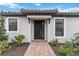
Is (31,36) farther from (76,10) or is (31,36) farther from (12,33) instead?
(76,10)

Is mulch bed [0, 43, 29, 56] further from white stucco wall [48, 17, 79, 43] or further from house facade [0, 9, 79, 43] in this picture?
white stucco wall [48, 17, 79, 43]

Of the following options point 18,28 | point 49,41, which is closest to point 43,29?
point 49,41

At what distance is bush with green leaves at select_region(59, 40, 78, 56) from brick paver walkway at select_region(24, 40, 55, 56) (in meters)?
0.38

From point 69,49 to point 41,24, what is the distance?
56.7 inches

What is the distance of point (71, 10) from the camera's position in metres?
7.05

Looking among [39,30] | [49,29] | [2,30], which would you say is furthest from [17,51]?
[49,29]

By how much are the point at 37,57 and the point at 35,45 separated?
26.1 inches

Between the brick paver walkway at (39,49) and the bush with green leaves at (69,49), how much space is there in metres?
0.38

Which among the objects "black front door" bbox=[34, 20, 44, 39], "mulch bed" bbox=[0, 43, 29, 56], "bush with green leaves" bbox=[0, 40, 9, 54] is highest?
"black front door" bbox=[34, 20, 44, 39]

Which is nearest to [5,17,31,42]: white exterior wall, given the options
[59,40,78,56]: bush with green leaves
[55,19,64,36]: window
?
[55,19,64,36]: window

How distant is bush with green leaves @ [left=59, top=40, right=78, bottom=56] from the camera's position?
21.3ft

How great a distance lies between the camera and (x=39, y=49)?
6910 mm

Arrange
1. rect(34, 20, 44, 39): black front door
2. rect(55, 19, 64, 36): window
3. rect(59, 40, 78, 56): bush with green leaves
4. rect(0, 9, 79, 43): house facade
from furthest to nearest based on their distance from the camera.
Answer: rect(55, 19, 64, 36): window, rect(34, 20, 44, 39): black front door, rect(0, 9, 79, 43): house facade, rect(59, 40, 78, 56): bush with green leaves

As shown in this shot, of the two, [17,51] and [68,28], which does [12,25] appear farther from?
[68,28]
